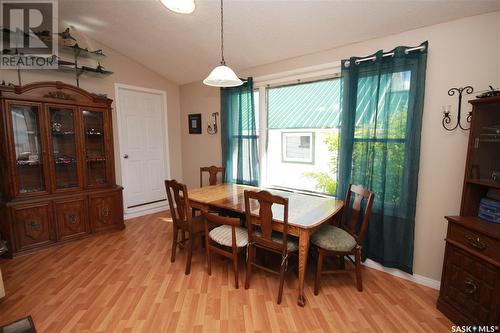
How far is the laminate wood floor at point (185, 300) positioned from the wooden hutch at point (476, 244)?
0.24 meters

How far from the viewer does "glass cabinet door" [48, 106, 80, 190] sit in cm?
294

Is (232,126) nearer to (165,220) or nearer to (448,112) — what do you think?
(165,220)

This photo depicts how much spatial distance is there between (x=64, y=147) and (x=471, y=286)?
4.36 metres

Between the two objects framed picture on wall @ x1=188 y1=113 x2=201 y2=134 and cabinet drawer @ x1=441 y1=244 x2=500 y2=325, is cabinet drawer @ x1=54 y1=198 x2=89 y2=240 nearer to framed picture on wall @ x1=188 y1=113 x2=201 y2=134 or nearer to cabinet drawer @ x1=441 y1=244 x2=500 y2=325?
framed picture on wall @ x1=188 y1=113 x2=201 y2=134

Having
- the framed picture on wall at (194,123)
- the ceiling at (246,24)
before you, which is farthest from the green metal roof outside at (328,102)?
the framed picture on wall at (194,123)

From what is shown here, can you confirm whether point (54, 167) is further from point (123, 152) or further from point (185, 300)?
point (185, 300)

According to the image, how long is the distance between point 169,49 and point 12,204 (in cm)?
267

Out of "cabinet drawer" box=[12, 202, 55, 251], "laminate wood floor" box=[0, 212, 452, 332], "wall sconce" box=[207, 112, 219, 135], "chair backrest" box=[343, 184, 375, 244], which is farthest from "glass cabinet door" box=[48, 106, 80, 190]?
"chair backrest" box=[343, 184, 375, 244]

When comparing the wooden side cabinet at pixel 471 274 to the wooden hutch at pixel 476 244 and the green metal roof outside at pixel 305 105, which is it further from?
the green metal roof outside at pixel 305 105

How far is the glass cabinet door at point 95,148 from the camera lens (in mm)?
3219

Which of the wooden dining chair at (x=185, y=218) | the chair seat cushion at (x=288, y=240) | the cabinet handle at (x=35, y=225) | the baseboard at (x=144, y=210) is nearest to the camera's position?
the chair seat cushion at (x=288, y=240)

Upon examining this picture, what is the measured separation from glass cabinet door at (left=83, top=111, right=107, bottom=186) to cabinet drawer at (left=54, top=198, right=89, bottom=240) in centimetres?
32

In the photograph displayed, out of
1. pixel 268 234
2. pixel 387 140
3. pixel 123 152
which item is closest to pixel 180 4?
pixel 268 234

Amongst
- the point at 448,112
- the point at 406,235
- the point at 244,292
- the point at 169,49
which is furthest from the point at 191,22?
the point at 406,235
